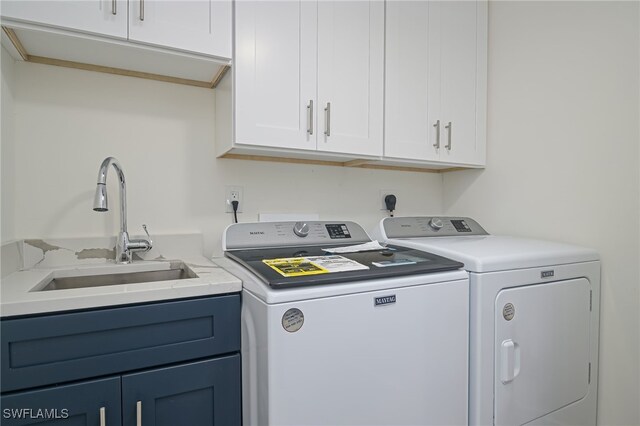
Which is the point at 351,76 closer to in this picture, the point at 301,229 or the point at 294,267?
the point at 301,229

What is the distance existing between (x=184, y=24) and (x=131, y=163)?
2.03 ft

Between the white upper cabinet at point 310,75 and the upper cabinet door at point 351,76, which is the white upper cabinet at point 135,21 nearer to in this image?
the white upper cabinet at point 310,75

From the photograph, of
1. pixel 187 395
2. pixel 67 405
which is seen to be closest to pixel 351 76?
pixel 187 395

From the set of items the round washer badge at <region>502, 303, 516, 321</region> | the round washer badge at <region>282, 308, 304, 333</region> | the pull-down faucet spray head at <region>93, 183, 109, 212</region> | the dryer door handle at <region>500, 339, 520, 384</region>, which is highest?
the pull-down faucet spray head at <region>93, 183, 109, 212</region>

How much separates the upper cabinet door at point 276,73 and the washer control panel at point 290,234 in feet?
1.18

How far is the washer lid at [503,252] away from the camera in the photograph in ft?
4.08

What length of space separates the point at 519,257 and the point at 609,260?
54 cm

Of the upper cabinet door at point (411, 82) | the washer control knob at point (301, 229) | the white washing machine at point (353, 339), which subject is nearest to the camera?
the white washing machine at point (353, 339)

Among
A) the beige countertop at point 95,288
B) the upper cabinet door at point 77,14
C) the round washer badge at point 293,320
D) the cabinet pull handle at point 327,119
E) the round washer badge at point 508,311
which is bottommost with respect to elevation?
the round washer badge at point 508,311

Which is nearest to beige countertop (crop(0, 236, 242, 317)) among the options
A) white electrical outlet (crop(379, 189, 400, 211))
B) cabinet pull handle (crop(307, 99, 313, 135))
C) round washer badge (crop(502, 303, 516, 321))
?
cabinet pull handle (crop(307, 99, 313, 135))

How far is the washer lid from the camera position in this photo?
1.24 meters

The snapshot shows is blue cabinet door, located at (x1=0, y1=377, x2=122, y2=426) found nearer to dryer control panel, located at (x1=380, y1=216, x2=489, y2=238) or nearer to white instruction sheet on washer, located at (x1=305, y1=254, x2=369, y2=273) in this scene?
white instruction sheet on washer, located at (x1=305, y1=254, x2=369, y2=273)

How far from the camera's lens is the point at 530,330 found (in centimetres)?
131

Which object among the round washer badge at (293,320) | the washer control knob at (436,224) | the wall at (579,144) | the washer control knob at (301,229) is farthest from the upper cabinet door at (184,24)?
A: the wall at (579,144)
